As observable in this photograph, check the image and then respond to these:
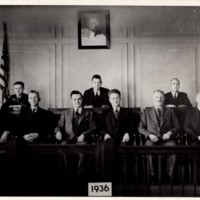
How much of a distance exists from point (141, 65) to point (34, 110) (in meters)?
0.66

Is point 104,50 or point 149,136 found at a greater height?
point 104,50

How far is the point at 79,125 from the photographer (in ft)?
6.31

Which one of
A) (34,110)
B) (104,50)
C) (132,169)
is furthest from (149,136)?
(34,110)

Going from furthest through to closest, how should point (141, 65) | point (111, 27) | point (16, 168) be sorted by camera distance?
point (141, 65), point (111, 27), point (16, 168)

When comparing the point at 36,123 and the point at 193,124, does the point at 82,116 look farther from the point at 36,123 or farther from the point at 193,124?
the point at 193,124

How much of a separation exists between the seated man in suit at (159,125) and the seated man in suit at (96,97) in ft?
0.77

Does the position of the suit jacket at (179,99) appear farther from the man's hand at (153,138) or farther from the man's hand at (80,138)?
the man's hand at (80,138)

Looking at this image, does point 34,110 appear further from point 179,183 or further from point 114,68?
point 179,183

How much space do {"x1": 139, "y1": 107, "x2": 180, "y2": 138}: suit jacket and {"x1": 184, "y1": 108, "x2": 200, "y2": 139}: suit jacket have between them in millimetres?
59

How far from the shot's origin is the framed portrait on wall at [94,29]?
1.81m

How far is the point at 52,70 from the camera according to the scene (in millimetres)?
2002

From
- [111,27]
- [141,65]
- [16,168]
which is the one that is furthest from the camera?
[141,65]
